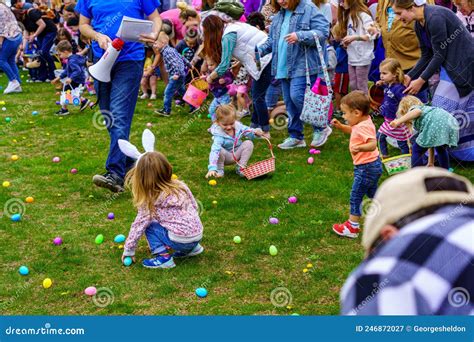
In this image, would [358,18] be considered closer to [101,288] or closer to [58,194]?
[58,194]

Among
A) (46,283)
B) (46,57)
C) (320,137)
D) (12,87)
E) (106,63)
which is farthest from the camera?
(46,57)

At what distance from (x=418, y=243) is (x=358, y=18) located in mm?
8455

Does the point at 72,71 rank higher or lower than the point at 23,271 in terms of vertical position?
lower

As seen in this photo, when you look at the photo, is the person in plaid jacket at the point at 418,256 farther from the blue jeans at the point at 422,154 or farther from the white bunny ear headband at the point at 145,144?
the blue jeans at the point at 422,154

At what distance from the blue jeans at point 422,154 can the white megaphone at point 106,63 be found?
129 inches

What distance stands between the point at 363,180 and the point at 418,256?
14.5 feet

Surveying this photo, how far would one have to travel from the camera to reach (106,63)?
22.6 feet

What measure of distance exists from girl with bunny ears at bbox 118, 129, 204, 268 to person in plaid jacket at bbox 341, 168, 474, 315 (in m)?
3.76

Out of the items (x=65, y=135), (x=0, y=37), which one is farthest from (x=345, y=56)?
(x=0, y=37)

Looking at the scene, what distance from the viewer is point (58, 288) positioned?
16.7 feet

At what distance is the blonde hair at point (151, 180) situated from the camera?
5297 millimetres

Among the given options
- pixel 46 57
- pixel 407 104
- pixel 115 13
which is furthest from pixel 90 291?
pixel 46 57

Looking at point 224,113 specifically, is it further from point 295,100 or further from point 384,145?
point 384,145

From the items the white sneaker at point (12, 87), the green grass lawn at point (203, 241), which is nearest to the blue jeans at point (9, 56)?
the white sneaker at point (12, 87)
